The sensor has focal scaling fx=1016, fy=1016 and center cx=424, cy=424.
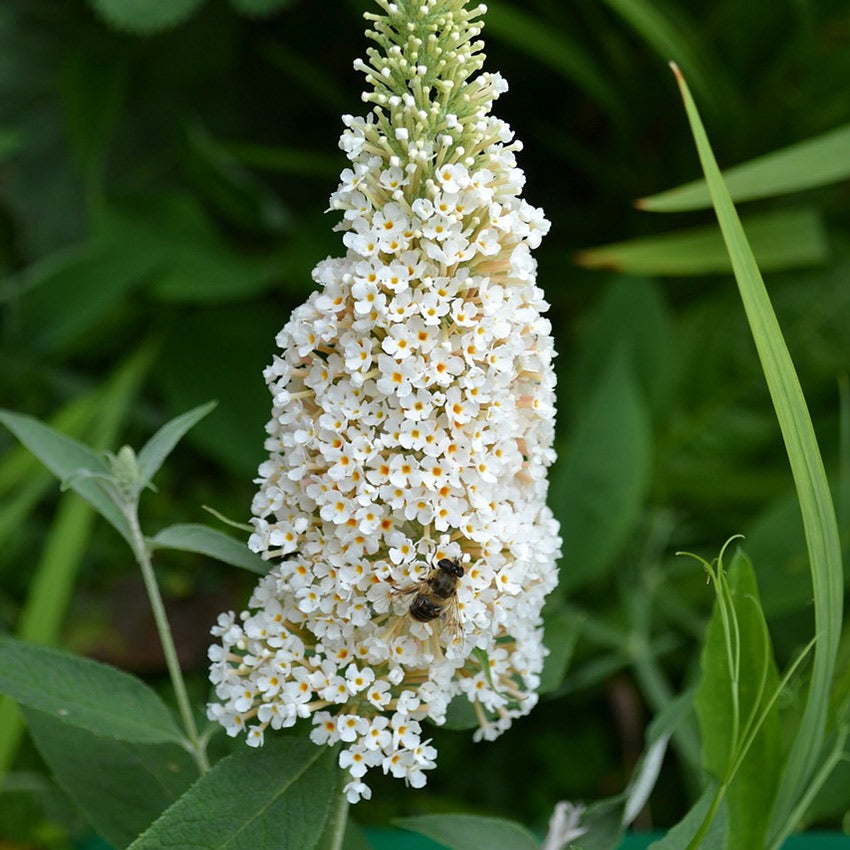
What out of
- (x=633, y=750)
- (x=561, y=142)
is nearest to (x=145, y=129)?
(x=561, y=142)

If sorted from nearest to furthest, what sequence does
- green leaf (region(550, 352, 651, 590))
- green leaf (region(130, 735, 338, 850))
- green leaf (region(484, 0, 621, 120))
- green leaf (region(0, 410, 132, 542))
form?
green leaf (region(130, 735, 338, 850)), green leaf (region(0, 410, 132, 542)), green leaf (region(550, 352, 651, 590)), green leaf (region(484, 0, 621, 120))

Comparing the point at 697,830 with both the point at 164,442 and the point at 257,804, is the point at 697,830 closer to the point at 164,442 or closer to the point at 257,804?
the point at 257,804

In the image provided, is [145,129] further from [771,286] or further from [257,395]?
[771,286]

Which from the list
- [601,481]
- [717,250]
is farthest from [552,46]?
[601,481]

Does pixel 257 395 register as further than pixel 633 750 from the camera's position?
Yes

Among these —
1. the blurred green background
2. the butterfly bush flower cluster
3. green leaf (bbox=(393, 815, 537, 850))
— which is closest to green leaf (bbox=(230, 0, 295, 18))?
the blurred green background

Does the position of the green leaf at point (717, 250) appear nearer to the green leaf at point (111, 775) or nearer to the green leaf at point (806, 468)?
the green leaf at point (806, 468)

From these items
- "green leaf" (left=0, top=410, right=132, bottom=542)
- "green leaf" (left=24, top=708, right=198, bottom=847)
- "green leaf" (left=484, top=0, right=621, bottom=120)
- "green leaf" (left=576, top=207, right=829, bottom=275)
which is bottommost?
"green leaf" (left=24, top=708, right=198, bottom=847)

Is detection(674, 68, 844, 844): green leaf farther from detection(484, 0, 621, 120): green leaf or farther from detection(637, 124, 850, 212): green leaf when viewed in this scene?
detection(484, 0, 621, 120): green leaf
